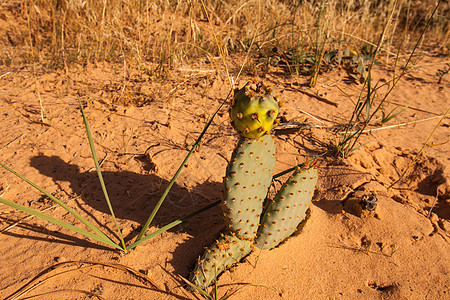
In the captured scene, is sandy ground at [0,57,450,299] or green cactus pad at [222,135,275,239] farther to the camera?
sandy ground at [0,57,450,299]

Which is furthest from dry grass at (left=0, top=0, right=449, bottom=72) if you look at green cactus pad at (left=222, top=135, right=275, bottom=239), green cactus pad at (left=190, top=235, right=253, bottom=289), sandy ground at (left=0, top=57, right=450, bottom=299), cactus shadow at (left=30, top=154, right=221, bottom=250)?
A: green cactus pad at (left=190, top=235, right=253, bottom=289)

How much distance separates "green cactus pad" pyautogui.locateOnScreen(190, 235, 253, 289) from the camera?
1.72m

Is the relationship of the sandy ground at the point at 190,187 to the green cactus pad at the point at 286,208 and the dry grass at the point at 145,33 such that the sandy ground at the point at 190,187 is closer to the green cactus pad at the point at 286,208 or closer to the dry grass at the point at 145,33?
the green cactus pad at the point at 286,208

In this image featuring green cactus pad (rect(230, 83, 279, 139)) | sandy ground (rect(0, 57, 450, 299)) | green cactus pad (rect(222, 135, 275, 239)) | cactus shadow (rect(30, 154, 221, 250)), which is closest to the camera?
A: green cactus pad (rect(230, 83, 279, 139))

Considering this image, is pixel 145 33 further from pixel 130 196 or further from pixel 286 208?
pixel 286 208

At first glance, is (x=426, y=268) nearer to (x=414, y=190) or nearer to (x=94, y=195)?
(x=414, y=190)

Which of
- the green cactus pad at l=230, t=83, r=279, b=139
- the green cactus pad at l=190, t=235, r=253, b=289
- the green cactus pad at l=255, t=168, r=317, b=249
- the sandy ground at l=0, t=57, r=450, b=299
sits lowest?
the sandy ground at l=0, t=57, r=450, b=299

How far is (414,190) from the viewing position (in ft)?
8.77

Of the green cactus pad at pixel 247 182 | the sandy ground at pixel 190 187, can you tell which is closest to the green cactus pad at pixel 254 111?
the green cactus pad at pixel 247 182

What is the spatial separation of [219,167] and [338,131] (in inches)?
47.1

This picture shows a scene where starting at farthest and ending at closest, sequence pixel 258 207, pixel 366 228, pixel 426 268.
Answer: pixel 366 228
pixel 426 268
pixel 258 207

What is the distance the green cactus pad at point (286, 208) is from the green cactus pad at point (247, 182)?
8cm

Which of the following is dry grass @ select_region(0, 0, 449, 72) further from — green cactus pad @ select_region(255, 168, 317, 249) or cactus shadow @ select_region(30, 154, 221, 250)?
green cactus pad @ select_region(255, 168, 317, 249)

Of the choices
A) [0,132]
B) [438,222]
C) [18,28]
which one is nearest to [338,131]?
[438,222]
